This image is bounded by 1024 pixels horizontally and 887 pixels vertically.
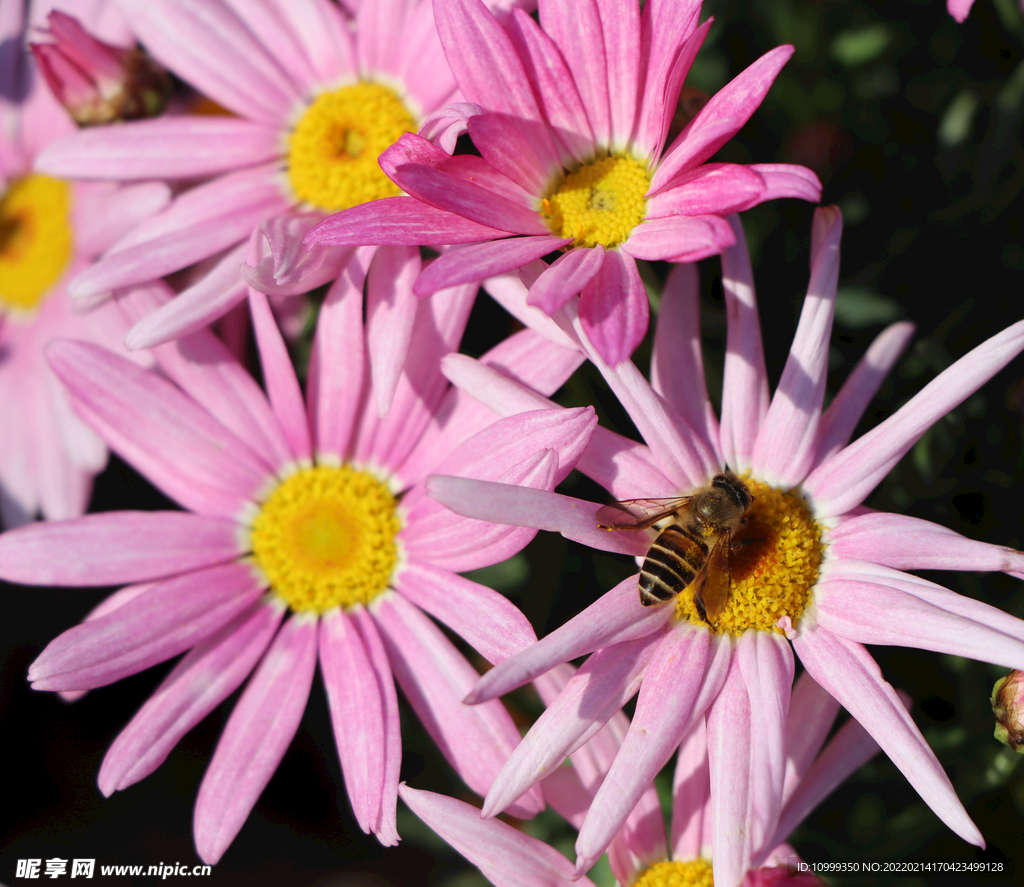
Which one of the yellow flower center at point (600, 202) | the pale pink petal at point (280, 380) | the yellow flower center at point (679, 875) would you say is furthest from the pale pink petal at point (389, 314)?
the yellow flower center at point (679, 875)

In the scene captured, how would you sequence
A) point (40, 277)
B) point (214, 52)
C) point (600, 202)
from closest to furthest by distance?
point (600, 202) < point (214, 52) < point (40, 277)

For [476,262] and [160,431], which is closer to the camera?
[476,262]

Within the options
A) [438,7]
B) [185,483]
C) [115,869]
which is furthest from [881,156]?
[115,869]

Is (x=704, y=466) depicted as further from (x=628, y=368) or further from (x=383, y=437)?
(x=383, y=437)

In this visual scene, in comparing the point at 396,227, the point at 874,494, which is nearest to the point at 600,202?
the point at 396,227

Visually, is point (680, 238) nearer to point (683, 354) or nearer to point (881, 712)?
point (683, 354)

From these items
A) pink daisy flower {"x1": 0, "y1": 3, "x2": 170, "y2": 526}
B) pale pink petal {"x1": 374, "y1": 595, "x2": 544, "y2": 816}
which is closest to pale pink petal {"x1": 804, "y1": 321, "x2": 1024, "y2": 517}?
pale pink petal {"x1": 374, "y1": 595, "x2": 544, "y2": 816}

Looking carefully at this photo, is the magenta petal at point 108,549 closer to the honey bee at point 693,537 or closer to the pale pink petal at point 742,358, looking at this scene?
the honey bee at point 693,537
